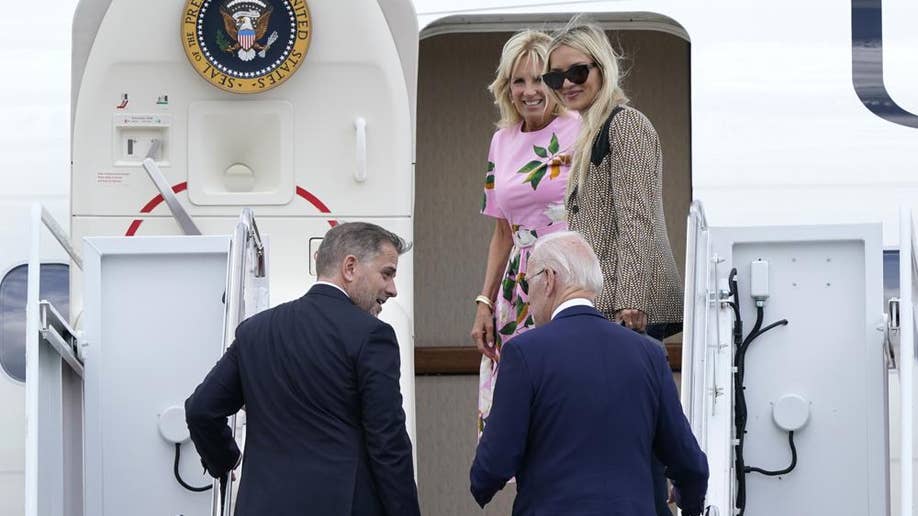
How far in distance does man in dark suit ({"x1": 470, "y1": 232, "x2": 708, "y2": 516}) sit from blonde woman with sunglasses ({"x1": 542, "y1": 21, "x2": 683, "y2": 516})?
0.72 m

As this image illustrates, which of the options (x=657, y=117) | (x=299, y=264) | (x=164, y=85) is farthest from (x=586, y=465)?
(x=657, y=117)

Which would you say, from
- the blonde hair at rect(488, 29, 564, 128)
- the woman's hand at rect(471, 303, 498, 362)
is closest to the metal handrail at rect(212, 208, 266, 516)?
the woman's hand at rect(471, 303, 498, 362)

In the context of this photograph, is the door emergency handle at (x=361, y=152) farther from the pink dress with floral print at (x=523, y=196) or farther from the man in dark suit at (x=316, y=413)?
the man in dark suit at (x=316, y=413)

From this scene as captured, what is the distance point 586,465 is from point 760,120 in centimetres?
248

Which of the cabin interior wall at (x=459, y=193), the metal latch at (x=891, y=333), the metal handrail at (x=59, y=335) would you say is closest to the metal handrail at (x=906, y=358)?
the metal latch at (x=891, y=333)

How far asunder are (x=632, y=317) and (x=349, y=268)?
0.78m

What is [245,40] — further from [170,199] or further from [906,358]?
[906,358]

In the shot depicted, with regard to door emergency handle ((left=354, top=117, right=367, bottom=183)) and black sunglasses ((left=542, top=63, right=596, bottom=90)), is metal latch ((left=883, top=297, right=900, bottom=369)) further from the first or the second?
door emergency handle ((left=354, top=117, right=367, bottom=183))

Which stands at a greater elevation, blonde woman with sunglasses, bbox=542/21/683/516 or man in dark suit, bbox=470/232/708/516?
blonde woman with sunglasses, bbox=542/21/683/516

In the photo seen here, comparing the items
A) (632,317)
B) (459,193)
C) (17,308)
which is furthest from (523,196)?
(459,193)

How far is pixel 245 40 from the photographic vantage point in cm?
557

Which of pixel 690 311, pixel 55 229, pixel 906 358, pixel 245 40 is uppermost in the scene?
pixel 245 40

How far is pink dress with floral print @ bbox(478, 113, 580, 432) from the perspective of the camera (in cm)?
473

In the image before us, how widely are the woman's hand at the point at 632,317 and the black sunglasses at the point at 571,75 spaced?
0.64 m
